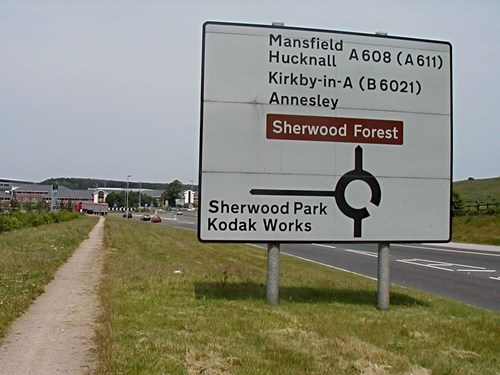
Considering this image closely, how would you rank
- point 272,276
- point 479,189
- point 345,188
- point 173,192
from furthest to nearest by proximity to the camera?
point 173,192 → point 479,189 → point 345,188 → point 272,276

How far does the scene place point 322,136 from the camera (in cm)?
963

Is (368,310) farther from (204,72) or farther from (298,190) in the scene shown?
(204,72)

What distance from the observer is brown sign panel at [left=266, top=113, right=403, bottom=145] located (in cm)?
950

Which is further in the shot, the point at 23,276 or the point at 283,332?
the point at 23,276

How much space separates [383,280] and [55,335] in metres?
4.86

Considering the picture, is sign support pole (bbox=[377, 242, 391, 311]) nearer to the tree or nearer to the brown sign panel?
the brown sign panel

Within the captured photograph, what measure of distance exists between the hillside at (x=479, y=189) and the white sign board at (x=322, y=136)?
6323 centimetres

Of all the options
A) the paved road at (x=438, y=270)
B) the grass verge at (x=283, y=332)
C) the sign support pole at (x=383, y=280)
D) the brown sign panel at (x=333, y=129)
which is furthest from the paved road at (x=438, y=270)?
the brown sign panel at (x=333, y=129)

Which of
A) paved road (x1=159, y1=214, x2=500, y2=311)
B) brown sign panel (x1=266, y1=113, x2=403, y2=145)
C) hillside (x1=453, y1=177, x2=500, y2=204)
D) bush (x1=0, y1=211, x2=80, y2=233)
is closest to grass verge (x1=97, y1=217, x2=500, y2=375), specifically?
brown sign panel (x1=266, y1=113, x2=403, y2=145)

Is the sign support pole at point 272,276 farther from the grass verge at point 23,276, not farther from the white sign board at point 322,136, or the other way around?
the grass verge at point 23,276

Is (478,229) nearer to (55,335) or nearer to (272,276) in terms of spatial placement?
(272,276)

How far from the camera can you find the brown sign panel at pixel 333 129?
950 cm

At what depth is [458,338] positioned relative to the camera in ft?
24.0

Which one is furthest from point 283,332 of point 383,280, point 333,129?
point 333,129
